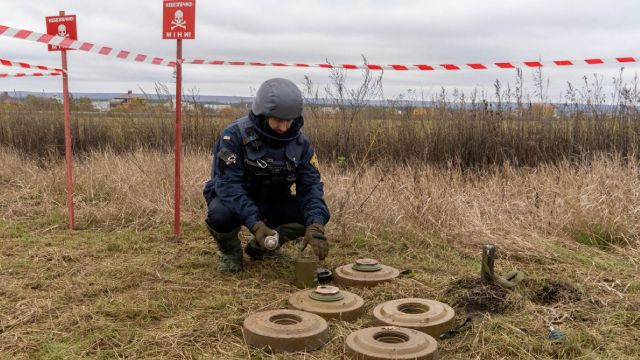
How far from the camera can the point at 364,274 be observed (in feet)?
12.6

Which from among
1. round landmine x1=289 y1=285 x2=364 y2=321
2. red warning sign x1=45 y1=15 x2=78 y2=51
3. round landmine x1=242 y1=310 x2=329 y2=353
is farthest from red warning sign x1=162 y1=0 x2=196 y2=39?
round landmine x1=242 y1=310 x2=329 y2=353

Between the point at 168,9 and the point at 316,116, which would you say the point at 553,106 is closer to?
the point at 316,116

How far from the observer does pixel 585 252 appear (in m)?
4.46

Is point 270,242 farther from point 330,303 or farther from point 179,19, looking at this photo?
point 179,19

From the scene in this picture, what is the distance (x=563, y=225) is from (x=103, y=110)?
9456 mm

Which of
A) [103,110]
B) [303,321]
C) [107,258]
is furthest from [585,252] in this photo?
[103,110]

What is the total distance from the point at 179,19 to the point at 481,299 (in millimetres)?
3330

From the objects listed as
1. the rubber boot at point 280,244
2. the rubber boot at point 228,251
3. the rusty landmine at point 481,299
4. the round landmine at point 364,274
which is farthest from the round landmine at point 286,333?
the rubber boot at point 280,244

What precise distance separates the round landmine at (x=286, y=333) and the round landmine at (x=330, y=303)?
0.19 metres

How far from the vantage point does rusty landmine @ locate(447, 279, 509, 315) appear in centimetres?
328

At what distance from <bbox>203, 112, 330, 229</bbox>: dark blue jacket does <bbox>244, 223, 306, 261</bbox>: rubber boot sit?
0.79 feet

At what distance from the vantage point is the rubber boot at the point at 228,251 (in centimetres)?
407

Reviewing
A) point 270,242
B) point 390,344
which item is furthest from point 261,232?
point 390,344

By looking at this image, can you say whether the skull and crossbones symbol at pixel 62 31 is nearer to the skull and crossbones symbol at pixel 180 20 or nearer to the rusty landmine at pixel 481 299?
the skull and crossbones symbol at pixel 180 20
